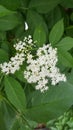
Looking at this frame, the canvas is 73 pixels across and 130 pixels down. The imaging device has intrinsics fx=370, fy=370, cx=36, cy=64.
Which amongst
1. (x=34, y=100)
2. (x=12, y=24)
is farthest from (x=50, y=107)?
(x=12, y=24)

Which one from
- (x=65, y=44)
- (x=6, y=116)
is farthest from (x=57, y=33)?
(x=6, y=116)

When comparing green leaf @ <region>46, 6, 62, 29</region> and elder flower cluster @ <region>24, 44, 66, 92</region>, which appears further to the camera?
green leaf @ <region>46, 6, 62, 29</region>

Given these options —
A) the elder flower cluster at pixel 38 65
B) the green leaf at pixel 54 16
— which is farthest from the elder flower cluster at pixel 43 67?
the green leaf at pixel 54 16

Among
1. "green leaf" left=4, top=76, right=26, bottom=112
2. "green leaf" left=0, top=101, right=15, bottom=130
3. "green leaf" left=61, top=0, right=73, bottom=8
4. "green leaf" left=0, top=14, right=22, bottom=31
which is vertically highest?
"green leaf" left=61, top=0, right=73, bottom=8

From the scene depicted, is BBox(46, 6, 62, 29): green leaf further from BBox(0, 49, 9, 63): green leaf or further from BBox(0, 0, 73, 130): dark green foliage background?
BBox(0, 49, 9, 63): green leaf

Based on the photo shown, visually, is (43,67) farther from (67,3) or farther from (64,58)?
(67,3)

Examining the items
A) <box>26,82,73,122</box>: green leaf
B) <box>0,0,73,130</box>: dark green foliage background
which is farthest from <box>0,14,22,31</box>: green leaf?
<box>26,82,73,122</box>: green leaf
